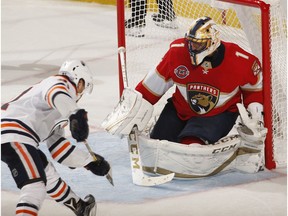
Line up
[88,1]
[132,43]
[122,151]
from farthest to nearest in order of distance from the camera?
[88,1], [132,43], [122,151]

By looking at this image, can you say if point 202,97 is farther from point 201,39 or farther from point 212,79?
point 201,39

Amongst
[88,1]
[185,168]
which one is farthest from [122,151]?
[88,1]

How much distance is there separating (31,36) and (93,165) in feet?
10.6

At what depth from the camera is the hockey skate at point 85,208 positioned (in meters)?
3.82

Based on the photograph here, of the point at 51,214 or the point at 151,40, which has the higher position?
the point at 151,40

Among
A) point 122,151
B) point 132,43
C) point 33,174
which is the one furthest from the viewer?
point 132,43

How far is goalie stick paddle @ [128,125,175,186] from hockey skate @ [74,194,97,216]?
42 centimetres

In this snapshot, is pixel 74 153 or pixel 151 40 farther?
pixel 151 40

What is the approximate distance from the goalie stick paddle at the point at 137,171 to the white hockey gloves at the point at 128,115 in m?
0.03

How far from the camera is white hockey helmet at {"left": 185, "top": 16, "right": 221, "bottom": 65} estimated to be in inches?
167

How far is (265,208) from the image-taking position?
157 inches

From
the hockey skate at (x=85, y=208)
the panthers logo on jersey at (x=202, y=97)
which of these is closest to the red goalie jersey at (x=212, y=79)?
the panthers logo on jersey at (x=202, y=97)

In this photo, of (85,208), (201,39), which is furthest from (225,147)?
(85,208)

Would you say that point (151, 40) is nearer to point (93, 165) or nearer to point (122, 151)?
point (122, 151)
